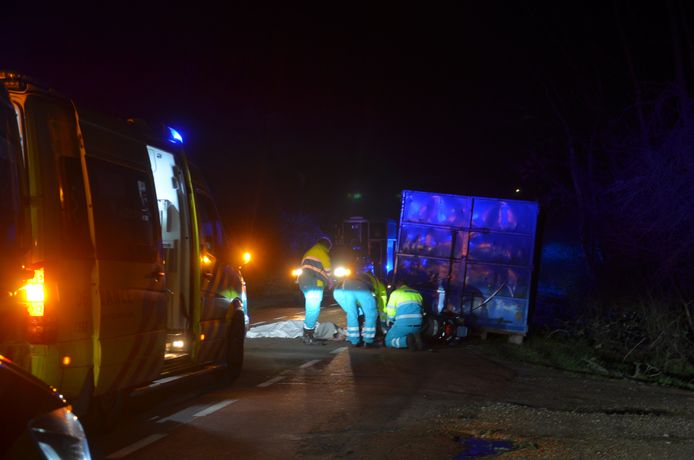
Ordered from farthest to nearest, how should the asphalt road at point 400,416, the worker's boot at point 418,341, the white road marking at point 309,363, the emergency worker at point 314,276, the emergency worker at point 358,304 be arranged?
the emergency worker at point 314,276, the emergency worker at point 358,304, the worker's boot at point 418,341, the white road marking at point 309,363, the asphalt road at point 400,416

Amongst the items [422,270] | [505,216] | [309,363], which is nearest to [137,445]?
[309,363]

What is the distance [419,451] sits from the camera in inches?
220

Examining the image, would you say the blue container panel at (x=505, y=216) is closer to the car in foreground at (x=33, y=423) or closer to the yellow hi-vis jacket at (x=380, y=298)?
the yellow hi-vis jacket at (x=380, y=298)

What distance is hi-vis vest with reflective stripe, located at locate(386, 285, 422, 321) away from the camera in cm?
1196

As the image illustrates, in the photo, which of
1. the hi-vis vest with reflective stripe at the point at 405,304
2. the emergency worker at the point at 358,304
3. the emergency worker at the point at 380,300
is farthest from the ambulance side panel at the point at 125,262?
the emergency worker at the point at 380,300

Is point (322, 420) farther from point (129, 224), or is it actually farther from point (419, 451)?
point (129, 224)

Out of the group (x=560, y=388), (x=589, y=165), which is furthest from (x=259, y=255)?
(x=560, y=388)

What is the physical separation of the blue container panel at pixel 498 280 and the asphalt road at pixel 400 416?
3268 millimetres

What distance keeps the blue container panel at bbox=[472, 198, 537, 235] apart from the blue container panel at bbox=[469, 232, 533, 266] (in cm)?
15

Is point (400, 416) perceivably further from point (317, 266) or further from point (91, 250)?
point (317, 266)

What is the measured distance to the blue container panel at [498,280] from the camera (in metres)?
13.4

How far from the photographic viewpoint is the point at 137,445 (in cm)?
→ 568

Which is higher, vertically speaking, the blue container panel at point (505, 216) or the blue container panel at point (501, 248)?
the blue container panel at point (505, 216)

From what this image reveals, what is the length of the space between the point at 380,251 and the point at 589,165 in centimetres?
1314
